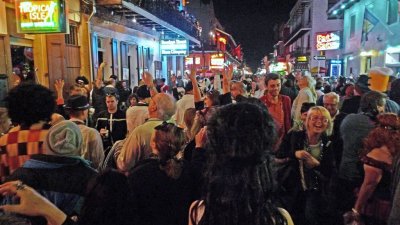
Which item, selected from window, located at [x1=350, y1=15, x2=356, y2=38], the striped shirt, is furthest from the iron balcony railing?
the striped shirt

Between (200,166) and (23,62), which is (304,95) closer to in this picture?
(200,166)

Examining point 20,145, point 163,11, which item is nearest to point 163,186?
point 20,145

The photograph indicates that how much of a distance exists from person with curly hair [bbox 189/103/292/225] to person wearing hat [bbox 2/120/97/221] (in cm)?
104

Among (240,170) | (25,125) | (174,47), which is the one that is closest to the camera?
(240,170)

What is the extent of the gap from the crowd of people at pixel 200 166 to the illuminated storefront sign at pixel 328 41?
29.5 meters

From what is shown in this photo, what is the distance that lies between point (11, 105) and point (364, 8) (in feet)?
74.4

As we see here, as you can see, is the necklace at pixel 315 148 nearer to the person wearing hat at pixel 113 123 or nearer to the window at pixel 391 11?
the person wearing hat at pixel 113 123

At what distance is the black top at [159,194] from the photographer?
2.84m

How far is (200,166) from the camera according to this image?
313 centimetres

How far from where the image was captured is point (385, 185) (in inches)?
139

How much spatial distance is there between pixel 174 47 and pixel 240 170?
875 inches

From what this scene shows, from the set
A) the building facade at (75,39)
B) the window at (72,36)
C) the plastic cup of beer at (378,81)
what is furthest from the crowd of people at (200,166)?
the window at (72,36)

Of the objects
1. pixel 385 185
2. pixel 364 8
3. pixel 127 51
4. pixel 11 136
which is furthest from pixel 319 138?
pixel 364 8

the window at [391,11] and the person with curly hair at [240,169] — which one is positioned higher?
the window at [391,11]
